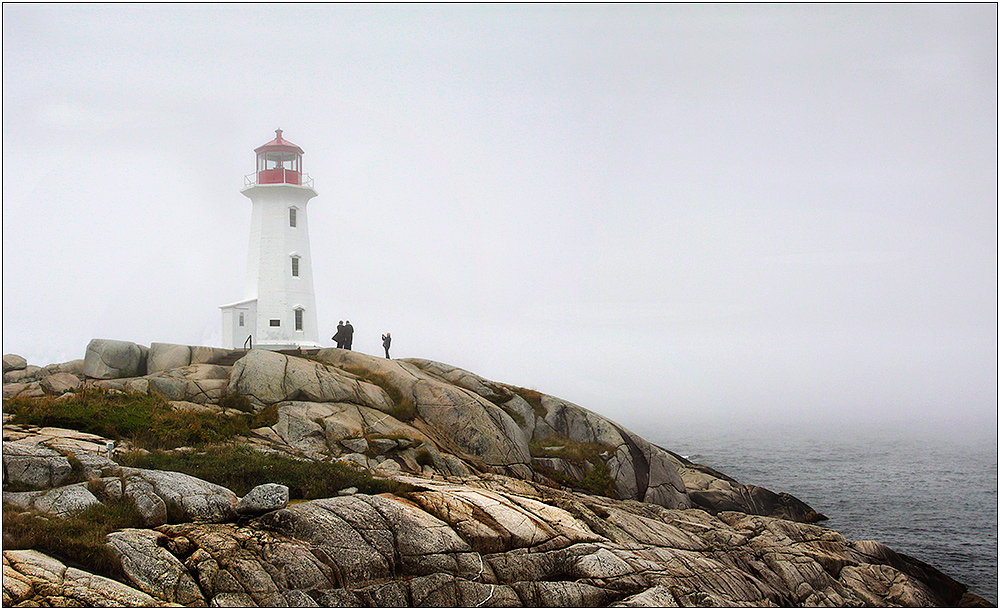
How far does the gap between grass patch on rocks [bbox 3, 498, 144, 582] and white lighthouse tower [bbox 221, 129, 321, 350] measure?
25696 millimetres

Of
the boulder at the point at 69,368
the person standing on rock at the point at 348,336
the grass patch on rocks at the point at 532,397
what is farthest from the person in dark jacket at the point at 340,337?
the boulder at the point at 69,368

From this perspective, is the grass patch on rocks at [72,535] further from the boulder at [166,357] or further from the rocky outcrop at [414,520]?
the boulder at [166,357]

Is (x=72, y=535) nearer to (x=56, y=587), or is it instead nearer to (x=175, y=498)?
(x=56, y=587)

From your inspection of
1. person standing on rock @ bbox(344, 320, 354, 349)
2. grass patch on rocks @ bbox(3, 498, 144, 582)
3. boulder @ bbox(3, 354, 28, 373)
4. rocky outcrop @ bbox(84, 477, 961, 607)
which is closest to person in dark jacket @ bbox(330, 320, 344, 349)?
person standing on rock @ bbox(344, 320, 354, 349)

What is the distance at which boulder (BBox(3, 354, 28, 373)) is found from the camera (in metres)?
28.5

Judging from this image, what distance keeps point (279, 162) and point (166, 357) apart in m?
16.5

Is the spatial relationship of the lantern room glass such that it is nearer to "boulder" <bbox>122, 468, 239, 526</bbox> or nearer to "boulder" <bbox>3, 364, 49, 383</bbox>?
"boulder" <bbox>3, 364, 49, 383</bbox>

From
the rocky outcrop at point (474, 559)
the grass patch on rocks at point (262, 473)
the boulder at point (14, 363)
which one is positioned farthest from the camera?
the boulder at point (14, 363)

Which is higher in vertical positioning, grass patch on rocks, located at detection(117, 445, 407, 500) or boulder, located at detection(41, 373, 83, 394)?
boulder, located at detection(41, 373, 83, 394)

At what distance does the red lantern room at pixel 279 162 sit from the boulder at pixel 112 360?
588 inches

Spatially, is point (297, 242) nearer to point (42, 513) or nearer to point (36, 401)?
point (36, 401)

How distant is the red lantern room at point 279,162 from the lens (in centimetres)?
4134

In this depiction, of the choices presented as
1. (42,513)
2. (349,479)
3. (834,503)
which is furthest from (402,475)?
(834,503)

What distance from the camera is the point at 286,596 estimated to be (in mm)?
12977
